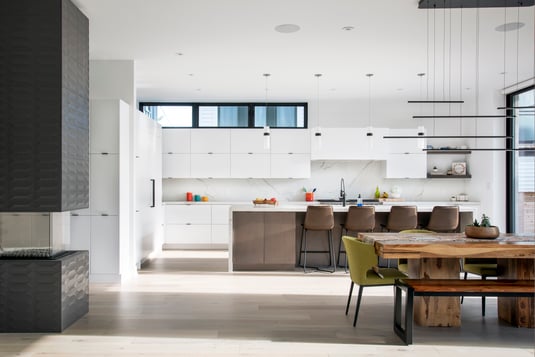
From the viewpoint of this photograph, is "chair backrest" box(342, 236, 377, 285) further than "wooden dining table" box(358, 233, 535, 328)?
Yes

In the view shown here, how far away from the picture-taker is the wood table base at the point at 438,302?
13.9 ft

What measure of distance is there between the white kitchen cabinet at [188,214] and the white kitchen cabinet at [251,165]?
0.91 meters

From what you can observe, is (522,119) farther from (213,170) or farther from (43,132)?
(43,132)

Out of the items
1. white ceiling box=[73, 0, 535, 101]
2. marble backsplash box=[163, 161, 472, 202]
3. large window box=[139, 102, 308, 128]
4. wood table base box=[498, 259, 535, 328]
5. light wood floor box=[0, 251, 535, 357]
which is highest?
white ceiling box=[73, 0, 535, 101]

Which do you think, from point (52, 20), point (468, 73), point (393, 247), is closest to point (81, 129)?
point (52, 20)

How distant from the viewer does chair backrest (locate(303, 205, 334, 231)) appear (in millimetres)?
6520

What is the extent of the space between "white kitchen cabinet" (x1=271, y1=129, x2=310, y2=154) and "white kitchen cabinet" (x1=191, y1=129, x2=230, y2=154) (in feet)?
3.02

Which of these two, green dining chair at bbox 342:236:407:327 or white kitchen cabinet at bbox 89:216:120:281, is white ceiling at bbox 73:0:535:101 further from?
green dining chair at bbox 342:236:407:327

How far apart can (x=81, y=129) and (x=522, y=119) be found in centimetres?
668

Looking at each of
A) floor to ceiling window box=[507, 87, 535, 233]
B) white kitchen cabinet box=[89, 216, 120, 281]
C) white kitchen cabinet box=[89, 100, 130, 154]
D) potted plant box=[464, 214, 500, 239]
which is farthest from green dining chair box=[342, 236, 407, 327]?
floor to ceiling window box=[507, 87, 535, 233]

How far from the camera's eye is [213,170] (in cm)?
912

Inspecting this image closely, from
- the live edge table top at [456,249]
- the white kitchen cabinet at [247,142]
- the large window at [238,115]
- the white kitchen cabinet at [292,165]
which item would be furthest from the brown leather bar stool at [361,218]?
the large window at [238,115]

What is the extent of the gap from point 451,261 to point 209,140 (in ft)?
18.9

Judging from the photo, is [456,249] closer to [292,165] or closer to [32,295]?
[32,295]
